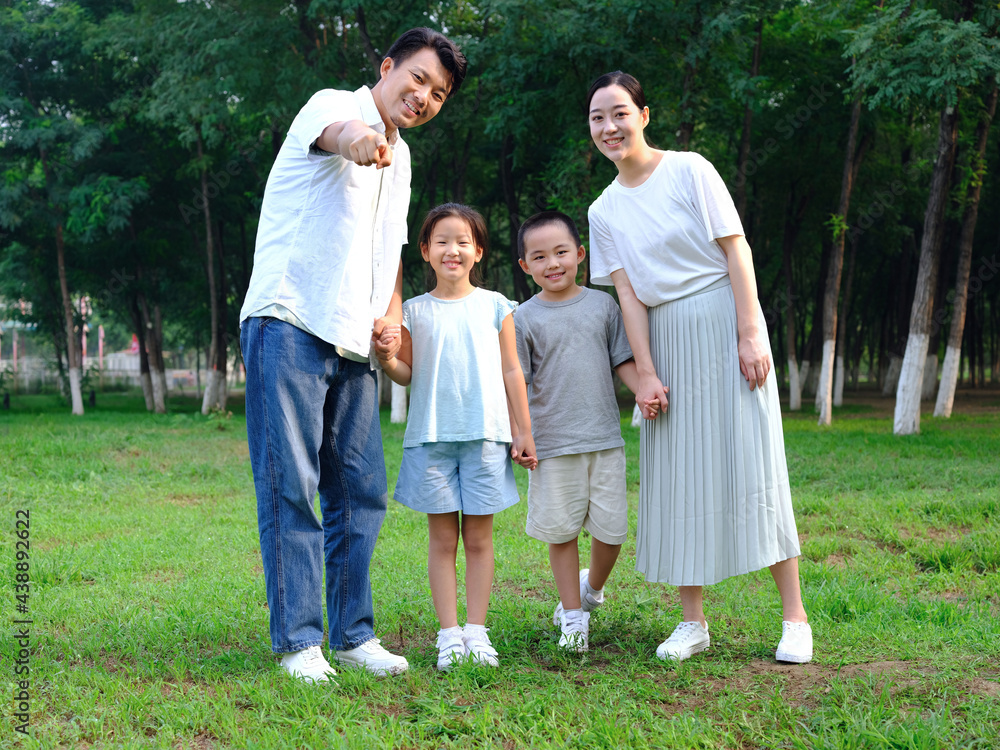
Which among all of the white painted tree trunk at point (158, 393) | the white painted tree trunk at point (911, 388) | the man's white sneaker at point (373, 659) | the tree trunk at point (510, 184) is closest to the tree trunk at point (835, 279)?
the white painted tree trunk at point (911, 388)

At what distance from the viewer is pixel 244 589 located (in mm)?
4379

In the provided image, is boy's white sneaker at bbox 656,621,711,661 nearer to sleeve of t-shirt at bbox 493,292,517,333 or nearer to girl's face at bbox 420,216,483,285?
sleeve of t-shirt at bbox 493,292,517,333

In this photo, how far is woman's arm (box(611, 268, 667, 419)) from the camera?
329cm

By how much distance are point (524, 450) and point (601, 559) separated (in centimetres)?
65

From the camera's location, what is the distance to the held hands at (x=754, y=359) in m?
3.13

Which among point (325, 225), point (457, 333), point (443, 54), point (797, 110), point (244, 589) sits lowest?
point (244, 589)

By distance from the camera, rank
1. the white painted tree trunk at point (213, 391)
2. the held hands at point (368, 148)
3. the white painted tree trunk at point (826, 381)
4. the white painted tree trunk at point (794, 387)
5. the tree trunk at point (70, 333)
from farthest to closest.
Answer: the white painted tree trunk at point (213, 391), the tree trunk at point (70, 333), the white painted tree trunk at point (794, 387), the white painted tree trunk at point (826, 381), the held hands at point (368, 148)

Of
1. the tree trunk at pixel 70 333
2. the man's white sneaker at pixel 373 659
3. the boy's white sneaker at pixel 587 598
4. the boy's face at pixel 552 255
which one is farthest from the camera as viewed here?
the tree trunk at pixel 70 333

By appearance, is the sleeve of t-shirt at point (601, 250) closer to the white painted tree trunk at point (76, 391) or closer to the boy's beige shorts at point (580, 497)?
the boy's beige shorts at point (580, 497)

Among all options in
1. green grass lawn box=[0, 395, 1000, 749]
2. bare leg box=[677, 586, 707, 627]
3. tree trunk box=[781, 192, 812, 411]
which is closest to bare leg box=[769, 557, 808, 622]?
green grass lawn box=[0, 395, 1000, 749]

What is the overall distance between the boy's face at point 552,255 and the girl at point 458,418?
0.80ft

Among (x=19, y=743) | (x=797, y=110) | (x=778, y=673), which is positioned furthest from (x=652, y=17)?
(x=19, y=743)

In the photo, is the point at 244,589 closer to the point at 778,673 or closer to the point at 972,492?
the point at 778,673

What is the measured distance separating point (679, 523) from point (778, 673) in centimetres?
64
